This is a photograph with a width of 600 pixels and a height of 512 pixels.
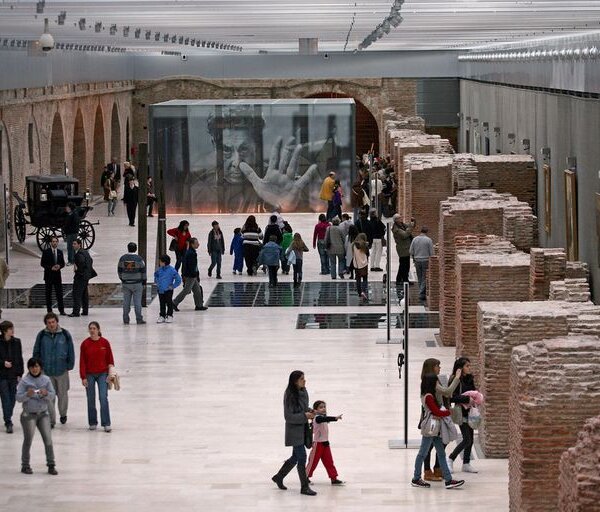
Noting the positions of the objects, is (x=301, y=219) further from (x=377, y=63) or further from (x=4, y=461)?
(x=4, y=461)

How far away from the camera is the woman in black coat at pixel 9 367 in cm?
1383

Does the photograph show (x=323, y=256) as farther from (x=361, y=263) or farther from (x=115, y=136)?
(x=115, y=136)

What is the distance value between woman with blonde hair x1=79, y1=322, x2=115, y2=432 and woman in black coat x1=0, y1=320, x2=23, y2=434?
55 cm

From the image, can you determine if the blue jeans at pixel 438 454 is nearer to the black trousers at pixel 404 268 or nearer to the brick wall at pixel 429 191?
the black trousers at pixel 404 268

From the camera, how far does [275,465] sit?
1324 centimetres

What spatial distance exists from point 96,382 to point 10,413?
797 mm

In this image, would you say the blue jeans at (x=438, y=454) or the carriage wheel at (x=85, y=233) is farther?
the carriage wheel at (x=85, y=233)

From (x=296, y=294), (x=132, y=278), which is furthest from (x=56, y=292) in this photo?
(x=296, y=294)

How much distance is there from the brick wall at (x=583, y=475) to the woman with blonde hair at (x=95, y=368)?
21.4 ft

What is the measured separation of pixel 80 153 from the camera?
41438mm

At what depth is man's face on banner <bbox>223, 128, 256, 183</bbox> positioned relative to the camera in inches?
1367

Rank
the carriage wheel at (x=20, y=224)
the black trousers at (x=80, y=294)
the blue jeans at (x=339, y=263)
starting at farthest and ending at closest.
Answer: the carriage wheel at (x=20, y=224)
the blue jeans at (x=339, y=263)
the black trousers at (x=80, y=294)

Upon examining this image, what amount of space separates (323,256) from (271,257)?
1.45 metres

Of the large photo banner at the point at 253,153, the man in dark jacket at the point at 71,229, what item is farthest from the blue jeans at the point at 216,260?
the large photo banner at the point at 253,153
